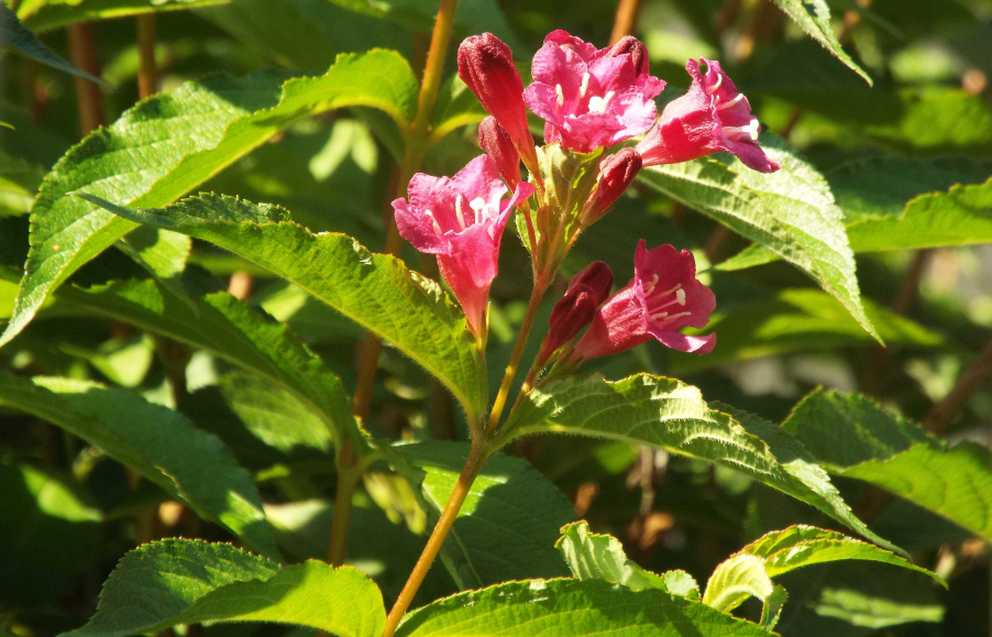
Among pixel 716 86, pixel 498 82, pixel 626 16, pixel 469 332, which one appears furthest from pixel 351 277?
pixel 626 16

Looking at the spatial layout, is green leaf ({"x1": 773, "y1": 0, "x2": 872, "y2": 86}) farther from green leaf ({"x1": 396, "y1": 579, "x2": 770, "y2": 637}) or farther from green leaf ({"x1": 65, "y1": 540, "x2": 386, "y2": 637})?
green leaf ({"x1": 65, "y1": 540, "x2": 386, "y2": 637})

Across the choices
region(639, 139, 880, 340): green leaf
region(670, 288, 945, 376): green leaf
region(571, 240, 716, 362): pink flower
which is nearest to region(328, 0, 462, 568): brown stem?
region(639, 139, 880, 340): green leaf

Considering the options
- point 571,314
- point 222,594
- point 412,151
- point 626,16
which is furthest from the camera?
point 626,16

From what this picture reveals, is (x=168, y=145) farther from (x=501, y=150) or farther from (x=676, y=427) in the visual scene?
(x=676, y=427)

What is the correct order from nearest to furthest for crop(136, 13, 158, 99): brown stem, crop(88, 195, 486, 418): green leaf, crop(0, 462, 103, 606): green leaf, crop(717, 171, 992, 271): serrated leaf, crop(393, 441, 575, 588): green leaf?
crop(88, 195, 486, 418): green leaf
crop(393, 441, 575, 588): green leaf
crop(717, 171, 992, 271): serrated leaf
crop(0, 462, 103, 606): green leaf
crop(136, 13, 158, 99): brown stem

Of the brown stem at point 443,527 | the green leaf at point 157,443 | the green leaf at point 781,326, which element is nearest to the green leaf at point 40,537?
the green leaf at point 157,443

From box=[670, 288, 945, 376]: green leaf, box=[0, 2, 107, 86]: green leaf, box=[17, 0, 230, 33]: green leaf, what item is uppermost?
box=[0, 2, 107, 86]: green leaf

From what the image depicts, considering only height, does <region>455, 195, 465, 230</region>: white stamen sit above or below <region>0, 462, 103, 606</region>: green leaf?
above
